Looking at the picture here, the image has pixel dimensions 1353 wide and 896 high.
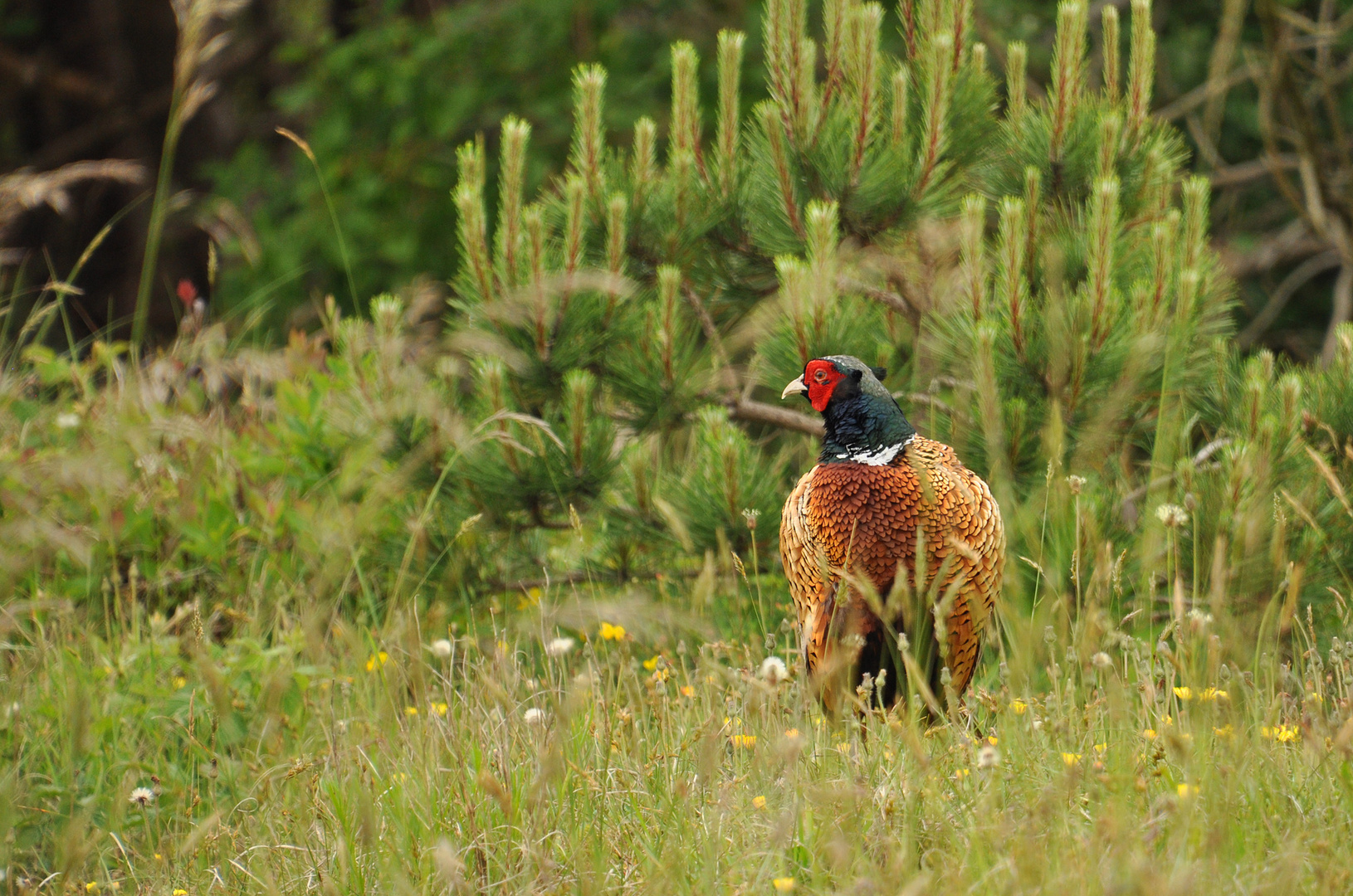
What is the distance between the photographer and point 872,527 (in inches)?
101

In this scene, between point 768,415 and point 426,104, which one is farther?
point 426,104

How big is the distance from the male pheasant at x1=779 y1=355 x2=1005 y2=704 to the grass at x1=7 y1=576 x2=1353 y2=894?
7.1 inches

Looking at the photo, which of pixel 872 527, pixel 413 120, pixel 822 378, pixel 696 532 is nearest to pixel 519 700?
pixel 696 532

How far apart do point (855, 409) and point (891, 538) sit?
315 millimetres

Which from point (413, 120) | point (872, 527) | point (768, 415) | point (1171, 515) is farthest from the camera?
point (413, 120)

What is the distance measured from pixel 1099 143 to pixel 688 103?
3.75ft

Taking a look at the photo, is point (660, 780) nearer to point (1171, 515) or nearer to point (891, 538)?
point (891, 538)

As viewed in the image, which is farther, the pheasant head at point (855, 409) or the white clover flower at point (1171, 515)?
the pheasant head at point (855, 409)

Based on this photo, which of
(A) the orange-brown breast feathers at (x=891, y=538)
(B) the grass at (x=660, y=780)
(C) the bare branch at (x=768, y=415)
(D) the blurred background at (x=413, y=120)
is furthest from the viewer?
(D) the blurred background at (x=413, y=120)

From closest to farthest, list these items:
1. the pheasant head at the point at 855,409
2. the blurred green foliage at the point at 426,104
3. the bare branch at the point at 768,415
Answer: the pheasant head at the point at 855,409 → the bare branch at the point at 768,415 → the blurred green foliage at the point at 426,104

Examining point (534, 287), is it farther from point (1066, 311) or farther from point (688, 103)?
point (1066, 311)

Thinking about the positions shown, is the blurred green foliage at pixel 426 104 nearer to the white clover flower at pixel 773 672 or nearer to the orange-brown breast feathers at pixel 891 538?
the orange-brown breast feathers at pixel 891 538

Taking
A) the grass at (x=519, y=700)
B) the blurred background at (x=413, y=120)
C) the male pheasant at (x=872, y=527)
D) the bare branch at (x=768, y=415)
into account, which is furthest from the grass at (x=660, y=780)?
the blurred background at (x=413, y=120)

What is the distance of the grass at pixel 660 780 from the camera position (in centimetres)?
172
